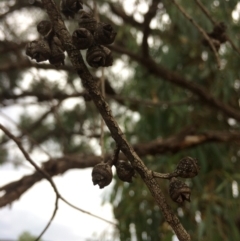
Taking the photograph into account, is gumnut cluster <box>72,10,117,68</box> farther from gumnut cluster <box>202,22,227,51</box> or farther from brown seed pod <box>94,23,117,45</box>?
gumnut cluster <box>202,22,227,51</box>

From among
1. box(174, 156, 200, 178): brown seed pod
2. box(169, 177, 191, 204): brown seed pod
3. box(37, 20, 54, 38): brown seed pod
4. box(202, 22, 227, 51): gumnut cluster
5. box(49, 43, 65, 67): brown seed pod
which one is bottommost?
box(169, 177, 191, 204): brown seed pod

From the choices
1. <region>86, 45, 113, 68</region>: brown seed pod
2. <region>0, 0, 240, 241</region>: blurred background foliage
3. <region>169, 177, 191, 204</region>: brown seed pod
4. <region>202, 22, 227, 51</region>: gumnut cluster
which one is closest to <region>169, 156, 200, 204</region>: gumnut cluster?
<region>169, 177, 191, 204</region>: brown seed pod

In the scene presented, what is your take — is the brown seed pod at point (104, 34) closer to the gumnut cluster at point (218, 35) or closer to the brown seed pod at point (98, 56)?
the brown seed pod at point (98, 56)

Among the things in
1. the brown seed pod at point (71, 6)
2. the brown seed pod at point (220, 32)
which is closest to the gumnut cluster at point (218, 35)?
the brown seed pod at point (220, 32)

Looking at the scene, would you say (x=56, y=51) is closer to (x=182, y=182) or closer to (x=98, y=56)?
(x=98, y=56)

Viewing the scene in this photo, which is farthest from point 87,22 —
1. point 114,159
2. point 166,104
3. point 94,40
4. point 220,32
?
point 166,104

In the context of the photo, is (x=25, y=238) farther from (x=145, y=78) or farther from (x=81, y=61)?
(x=81, y=61)

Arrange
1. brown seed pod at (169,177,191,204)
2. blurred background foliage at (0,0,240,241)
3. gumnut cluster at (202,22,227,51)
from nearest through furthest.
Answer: brown seed pod at (169,177,191,204) < gumnut cluster at (202,22,227,51) < blurred background foliage at (0,0,240,241)
